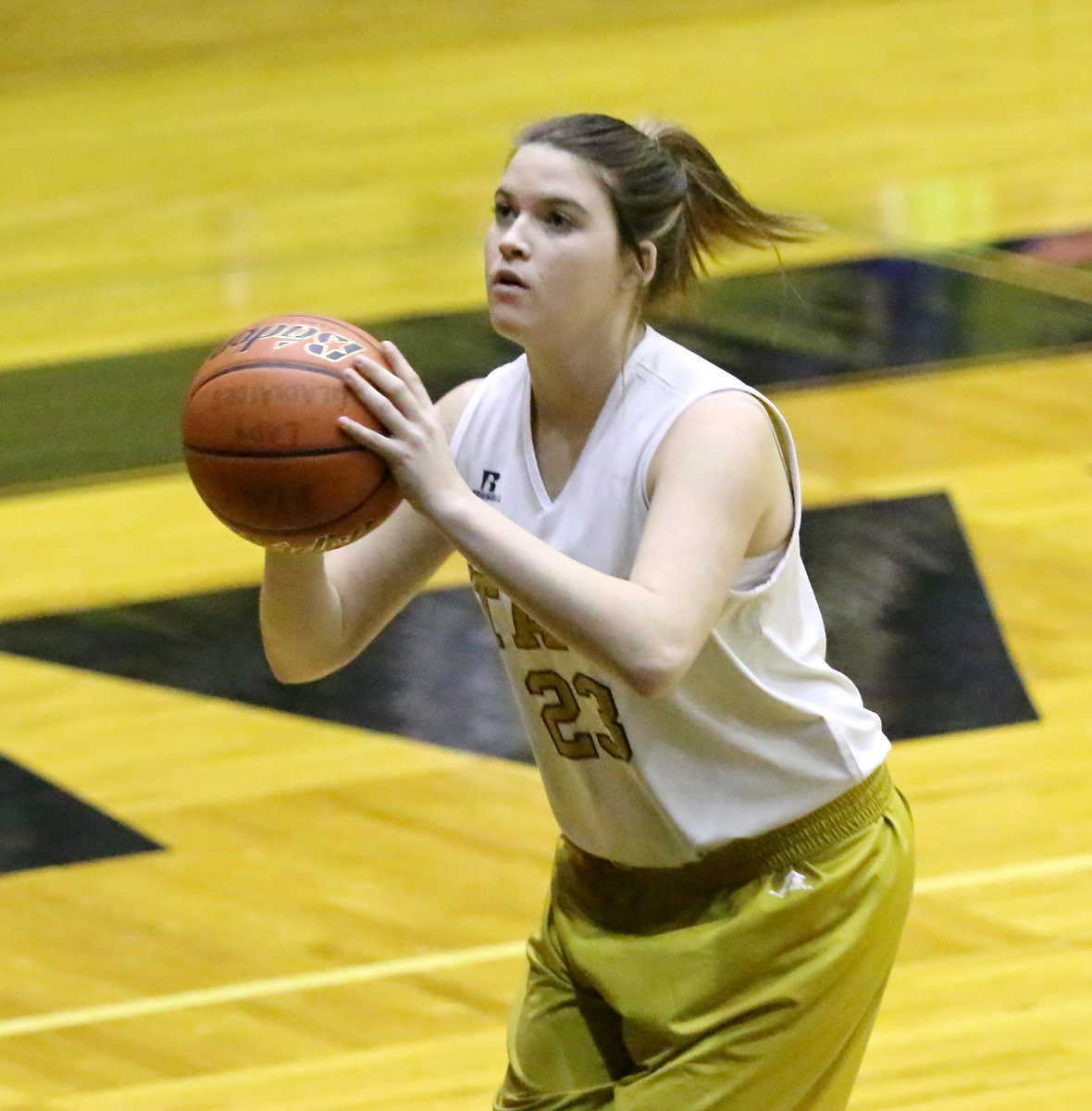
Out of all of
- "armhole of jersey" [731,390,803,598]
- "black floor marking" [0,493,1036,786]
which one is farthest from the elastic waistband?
"black floor marking" [0,493,1036,786]

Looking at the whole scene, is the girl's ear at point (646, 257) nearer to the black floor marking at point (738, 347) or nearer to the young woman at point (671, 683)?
the young woman at point (671, 683)

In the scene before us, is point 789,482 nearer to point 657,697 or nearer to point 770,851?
point 657,697

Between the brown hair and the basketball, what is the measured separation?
33 cm

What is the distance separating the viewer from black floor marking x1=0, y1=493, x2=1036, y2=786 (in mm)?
4754

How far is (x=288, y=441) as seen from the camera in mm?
2279

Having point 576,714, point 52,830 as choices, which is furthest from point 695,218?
point 52,830

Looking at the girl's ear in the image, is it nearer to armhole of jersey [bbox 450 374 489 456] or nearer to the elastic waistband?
armhole of jersey [bbox 450 374 489 456]

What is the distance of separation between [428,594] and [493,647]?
374 millimetres

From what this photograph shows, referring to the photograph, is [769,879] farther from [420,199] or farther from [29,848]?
[420,199]

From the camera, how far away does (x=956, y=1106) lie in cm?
338

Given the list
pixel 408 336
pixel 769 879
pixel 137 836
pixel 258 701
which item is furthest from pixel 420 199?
pixel 769 879

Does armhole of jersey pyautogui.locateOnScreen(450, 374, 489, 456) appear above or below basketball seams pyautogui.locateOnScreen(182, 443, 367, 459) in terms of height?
below

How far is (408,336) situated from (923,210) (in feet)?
8.17

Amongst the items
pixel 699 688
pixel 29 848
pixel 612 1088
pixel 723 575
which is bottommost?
pixel 29 848
